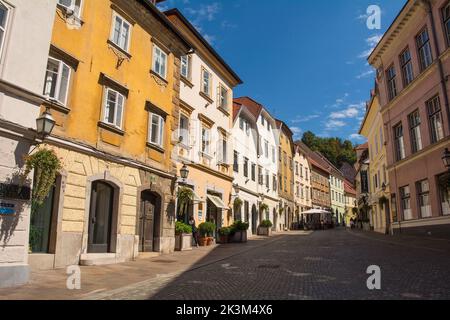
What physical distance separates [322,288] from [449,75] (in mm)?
14358

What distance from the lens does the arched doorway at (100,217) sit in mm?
12039

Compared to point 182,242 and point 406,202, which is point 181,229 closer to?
point 182,242

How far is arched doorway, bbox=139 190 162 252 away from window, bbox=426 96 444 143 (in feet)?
45.4

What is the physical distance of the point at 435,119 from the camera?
1894cm

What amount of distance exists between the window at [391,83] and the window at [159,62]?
1517cm

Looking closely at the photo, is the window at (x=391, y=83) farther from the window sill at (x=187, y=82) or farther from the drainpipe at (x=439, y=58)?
the window sill at (x=187, y=82)

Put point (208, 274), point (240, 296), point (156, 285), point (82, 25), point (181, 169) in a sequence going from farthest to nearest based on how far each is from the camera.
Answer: point (181, 169), point (82, 25), point (208, 274), point (156, 285), point (240, 296)

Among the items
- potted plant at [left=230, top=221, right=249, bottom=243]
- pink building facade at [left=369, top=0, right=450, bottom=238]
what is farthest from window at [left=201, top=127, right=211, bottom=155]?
pink building facade at [left=369, top=0, right=450, bottom=238]

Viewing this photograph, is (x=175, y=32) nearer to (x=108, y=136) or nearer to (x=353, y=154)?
(x=108, y=136)

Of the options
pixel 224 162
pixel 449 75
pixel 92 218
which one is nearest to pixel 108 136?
pixel 92 218

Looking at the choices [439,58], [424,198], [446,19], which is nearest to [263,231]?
[424,198]

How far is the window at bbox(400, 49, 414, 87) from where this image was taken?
21.7 meters

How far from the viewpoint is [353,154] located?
295 feet

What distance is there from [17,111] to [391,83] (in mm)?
22923
